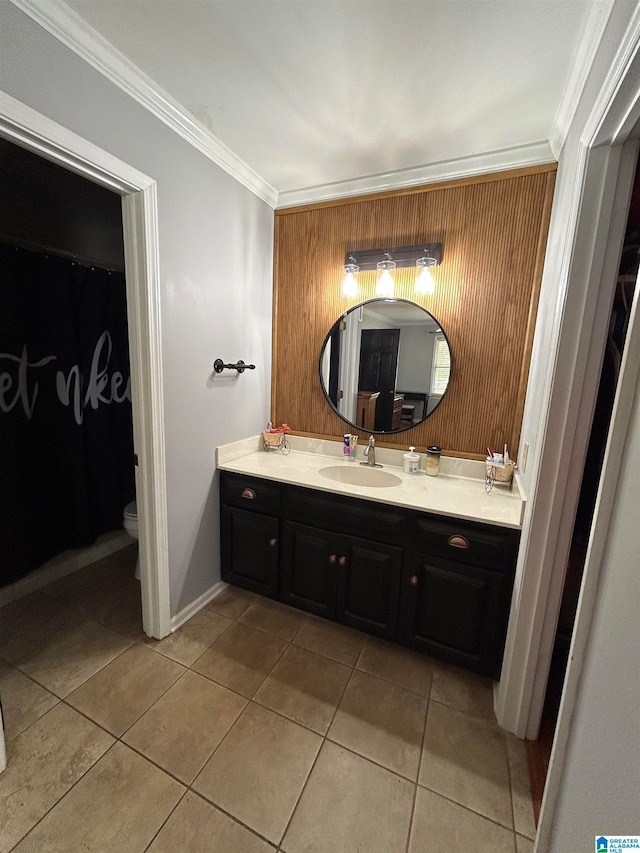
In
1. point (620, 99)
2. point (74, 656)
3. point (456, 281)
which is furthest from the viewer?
point (456, 281)

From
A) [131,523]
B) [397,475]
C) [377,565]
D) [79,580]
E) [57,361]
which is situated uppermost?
[57,361]

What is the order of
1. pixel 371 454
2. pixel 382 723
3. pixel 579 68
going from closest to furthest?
pixel 579 68
pixel 382 723
pixel 371 454

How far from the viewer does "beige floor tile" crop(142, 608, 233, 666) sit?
1684 millimetres

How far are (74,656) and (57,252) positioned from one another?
217 centimetres

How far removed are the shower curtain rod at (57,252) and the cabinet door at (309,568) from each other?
203cm

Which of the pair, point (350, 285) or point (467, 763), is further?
point (350, 285)

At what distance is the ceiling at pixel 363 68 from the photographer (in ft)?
3.52

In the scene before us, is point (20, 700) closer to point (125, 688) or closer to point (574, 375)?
point (125, 688)

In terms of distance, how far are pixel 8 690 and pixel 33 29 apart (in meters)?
2.37

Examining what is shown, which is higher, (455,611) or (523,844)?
(455,611)

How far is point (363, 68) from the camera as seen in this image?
1.26 m

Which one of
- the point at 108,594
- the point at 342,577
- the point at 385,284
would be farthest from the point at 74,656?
the point at 385,284

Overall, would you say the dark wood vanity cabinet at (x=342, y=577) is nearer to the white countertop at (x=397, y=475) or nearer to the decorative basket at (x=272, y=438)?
the white countertop at (x=397, y=475)

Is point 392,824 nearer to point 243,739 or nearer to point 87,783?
point 243,739
